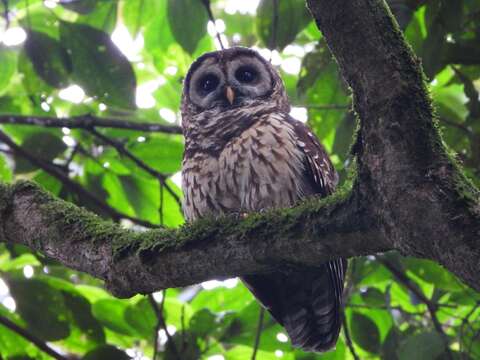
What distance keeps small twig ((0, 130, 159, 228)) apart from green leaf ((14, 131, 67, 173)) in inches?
1.5

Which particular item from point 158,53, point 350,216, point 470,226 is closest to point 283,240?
point 350,216

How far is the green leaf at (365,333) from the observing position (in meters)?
Answer: 4.08

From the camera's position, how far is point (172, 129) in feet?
15.3

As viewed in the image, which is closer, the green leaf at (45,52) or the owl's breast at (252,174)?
the owl's breast at (252,174)

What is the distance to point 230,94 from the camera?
14.7 ft

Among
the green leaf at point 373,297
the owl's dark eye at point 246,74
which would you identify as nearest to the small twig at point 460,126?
the green leaf at point 373,297

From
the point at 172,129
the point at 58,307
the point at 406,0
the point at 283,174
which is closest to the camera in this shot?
the point at 406,0

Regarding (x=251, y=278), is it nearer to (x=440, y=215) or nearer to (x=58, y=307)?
(x=58, y=307)

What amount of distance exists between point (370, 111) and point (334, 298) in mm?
1788

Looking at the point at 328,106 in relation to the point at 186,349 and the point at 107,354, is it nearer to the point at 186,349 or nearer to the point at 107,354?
the point at 186,349

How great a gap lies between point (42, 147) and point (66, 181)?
24cm

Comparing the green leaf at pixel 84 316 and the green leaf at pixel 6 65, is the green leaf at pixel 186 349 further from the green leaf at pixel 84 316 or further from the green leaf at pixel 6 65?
the green leaf at pixel 6 65

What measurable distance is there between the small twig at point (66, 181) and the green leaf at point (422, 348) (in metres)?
1.61

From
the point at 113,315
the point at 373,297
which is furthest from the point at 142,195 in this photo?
the point at 373,297
